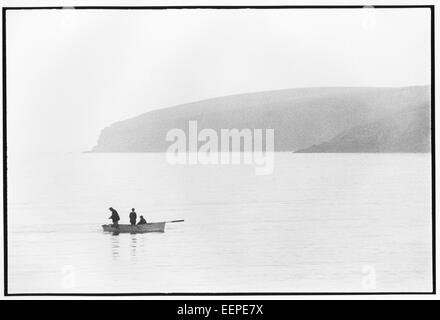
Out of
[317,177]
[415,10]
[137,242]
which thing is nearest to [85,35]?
[137,242]

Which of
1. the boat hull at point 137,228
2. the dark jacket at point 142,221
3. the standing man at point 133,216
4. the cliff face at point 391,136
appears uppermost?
the cliff face at point 391,136

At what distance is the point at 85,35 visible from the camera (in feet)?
16.6

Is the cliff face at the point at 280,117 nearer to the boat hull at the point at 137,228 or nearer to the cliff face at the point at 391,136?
the cliff face at the point at 391,136

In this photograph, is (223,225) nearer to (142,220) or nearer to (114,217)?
(142,220)

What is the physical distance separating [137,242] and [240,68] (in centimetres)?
126

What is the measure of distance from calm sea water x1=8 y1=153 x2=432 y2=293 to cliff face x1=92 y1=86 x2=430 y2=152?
88mm

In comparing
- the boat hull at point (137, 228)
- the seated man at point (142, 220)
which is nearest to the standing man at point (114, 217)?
the boat hull at point (137, 228)

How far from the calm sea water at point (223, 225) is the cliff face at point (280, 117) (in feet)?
0.29

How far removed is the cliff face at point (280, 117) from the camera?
16.6 ft

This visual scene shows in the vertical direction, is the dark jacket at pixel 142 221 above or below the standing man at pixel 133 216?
below

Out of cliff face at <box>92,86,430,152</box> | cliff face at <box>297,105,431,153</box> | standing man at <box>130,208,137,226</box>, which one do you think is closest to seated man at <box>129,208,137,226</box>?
standing man at <box>130,208,137,226</box>

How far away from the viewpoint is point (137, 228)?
5023mm

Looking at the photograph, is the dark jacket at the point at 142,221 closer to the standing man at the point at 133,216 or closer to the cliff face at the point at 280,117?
the standing man at the point at 133,216

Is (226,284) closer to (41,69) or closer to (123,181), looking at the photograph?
(123,181)
